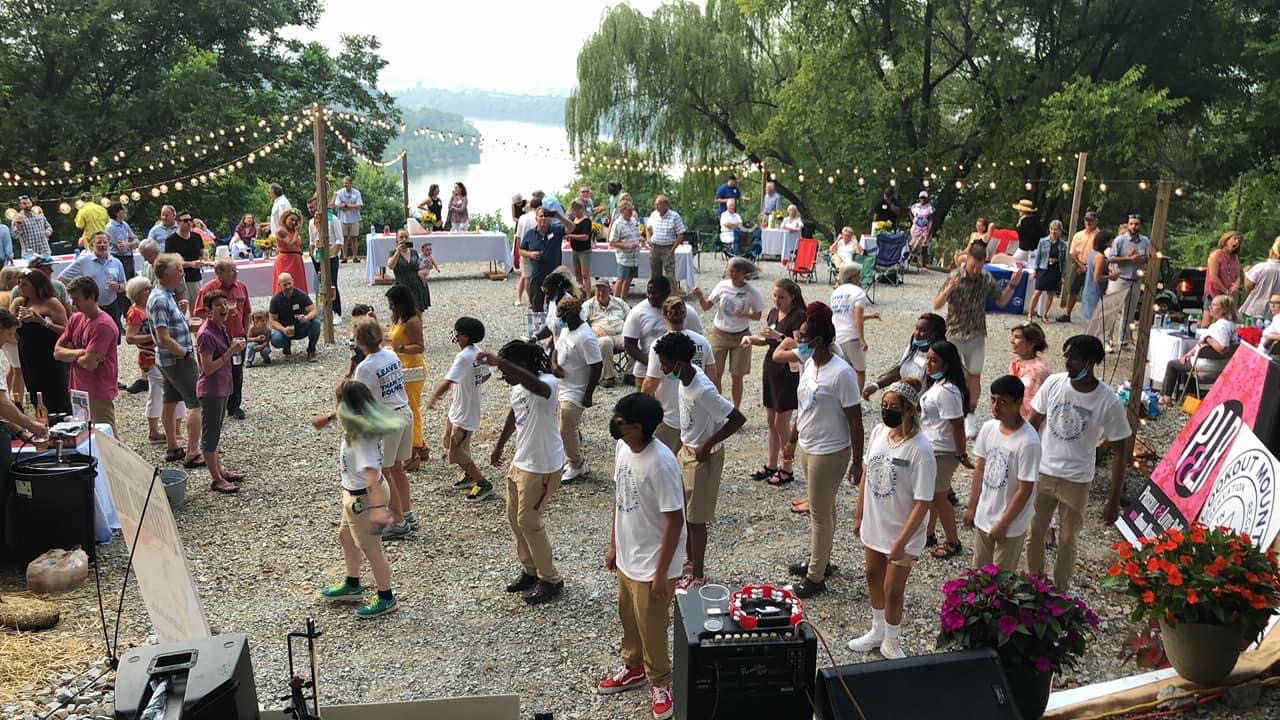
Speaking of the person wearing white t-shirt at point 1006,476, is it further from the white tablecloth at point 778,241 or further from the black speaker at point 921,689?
the white tablecloth at point 778,241

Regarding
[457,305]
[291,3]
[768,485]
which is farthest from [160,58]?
[768,485]

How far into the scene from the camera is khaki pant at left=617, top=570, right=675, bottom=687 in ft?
15.7

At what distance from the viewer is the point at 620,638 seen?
5.68m

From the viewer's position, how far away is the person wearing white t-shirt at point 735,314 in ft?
28.0

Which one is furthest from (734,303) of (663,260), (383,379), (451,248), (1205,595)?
(451,248)

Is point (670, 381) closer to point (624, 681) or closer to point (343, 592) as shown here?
point (624, 681)

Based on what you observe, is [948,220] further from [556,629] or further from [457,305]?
[556,629]

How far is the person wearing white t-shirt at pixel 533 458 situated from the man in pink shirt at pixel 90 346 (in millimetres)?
3371

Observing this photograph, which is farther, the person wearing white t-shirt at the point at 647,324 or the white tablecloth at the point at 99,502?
the person wearing white t-shirt at the point at 647,324

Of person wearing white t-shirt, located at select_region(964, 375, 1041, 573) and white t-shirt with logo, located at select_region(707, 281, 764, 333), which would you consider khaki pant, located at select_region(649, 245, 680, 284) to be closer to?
white t-shirt with logo, located at select_region(707, 281, 764, 333)

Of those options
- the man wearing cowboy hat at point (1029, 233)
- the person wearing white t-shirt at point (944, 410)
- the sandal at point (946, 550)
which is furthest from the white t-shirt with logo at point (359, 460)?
the man wearing cowboy hat at point (1029, 233)

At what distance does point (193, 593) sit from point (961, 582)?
3.32 metres

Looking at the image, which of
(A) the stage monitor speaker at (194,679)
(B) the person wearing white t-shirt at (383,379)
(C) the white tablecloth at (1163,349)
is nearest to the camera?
(A) the stage monitor speaker at (194,679)

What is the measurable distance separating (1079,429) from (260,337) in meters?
9.02
